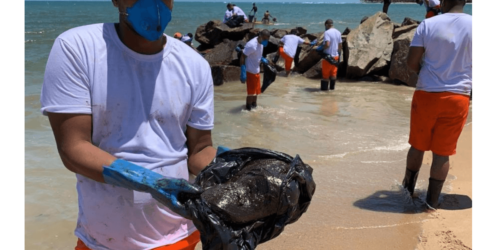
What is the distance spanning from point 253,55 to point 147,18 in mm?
8073

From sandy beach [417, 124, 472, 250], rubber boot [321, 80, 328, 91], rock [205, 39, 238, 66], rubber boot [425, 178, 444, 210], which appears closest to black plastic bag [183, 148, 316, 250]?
sandy beach [417, 124, 472, 250]

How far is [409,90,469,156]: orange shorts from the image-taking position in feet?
14.7

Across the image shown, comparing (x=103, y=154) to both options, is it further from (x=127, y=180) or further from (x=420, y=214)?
(x=420, y=214)

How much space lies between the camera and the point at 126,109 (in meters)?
1.85

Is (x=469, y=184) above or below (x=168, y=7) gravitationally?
below

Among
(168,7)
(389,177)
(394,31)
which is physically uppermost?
(168,7)

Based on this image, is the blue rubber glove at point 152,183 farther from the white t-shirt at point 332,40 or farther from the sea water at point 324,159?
the white t-shirt at point 332,40

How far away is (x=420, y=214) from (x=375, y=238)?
764 mm

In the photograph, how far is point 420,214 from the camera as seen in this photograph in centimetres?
475

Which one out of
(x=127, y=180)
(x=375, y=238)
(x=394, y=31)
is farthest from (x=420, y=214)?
(x=394, y=31)

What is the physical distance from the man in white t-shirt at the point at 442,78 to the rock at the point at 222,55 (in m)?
11.3

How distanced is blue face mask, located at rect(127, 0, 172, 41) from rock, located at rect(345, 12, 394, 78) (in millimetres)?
12284

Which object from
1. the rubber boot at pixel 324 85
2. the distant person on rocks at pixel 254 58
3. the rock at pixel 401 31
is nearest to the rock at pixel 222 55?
→ the rubber boot at pixel 324 85

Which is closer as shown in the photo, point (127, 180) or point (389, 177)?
point (127, 180)
